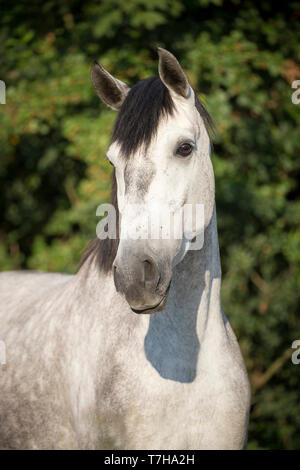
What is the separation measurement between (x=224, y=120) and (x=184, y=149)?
126 inches

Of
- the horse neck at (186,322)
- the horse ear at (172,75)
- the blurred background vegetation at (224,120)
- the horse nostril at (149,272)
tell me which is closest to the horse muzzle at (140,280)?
the horse nostril at (149,272)

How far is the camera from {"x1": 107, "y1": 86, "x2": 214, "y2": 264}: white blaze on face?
1.74m

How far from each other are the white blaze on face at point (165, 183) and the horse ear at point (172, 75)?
3cm

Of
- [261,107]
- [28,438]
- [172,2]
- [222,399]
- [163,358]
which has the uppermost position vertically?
[172,2]

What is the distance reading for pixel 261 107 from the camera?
522 centimetres

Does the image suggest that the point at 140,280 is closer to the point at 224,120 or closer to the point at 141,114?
the point at 141,114

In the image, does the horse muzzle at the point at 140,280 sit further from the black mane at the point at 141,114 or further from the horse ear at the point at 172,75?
the horse ear at the point at 172,75

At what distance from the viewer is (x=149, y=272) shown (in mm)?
1664

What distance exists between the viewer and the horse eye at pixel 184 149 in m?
1.83

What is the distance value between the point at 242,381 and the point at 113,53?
4.01m

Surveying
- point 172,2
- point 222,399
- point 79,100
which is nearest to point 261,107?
point 172,2

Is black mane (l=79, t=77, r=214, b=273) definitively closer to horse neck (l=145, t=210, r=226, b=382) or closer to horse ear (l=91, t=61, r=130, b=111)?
horse ear (l=91, t=61, r=130, b=111)
